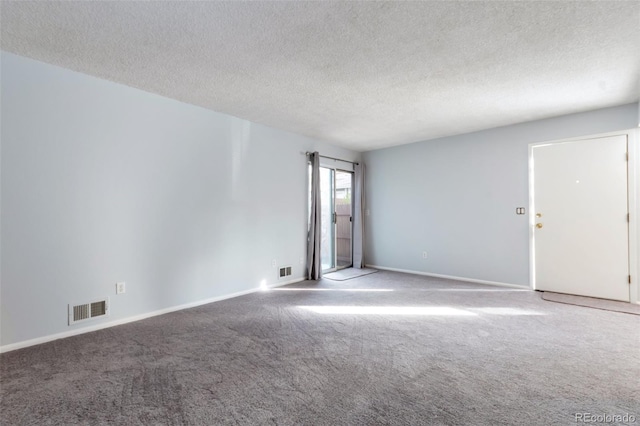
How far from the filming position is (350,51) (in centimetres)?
265

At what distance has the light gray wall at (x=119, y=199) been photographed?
107 inches

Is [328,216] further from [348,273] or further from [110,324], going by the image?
[110,324]

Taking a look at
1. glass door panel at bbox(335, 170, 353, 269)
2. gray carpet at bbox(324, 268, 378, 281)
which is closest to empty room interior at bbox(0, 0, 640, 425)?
gray carpet at bbox(324, 268, 378, 281)

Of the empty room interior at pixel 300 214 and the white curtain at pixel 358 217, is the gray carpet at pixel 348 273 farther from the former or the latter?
→ the white curtain at pixel 358 217

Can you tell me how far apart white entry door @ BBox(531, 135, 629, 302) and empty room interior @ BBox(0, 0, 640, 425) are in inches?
1.0

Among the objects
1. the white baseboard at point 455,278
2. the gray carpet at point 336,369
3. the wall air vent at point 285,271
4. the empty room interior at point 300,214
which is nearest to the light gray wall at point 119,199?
the empty room interior at point 300,214

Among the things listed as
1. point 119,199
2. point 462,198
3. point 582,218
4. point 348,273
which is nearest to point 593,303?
point 582,218

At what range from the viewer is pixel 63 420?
69.3 inches

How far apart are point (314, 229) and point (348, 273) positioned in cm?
122

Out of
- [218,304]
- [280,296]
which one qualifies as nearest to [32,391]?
[218,304]

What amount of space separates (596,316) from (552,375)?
6.20 feet

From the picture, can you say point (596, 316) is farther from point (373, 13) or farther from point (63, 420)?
point (63, 420)

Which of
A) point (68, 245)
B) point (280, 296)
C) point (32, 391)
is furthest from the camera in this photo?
point (280, 296)

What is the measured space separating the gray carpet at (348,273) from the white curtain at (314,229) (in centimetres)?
31
